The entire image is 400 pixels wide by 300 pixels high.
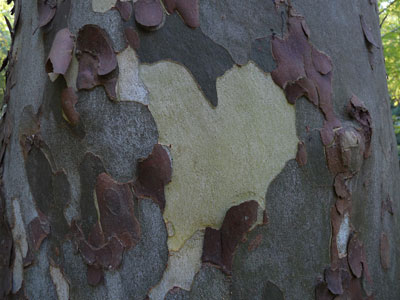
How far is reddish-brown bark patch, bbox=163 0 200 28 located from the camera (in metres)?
0.74

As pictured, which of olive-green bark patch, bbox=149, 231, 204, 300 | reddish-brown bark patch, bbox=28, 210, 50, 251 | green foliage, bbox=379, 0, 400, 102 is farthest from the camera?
green foliage, bbox=379, 0, 400, 102

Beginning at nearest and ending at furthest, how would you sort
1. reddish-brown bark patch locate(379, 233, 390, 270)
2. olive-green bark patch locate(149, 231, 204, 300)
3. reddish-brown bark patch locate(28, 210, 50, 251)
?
olive-green bark patch locate(149, 231, 204, 300) → reddish-brown bark patch locate(28, 210, 50, 251) → reddish-brown bark patch locate(379, 233, 390, 270)

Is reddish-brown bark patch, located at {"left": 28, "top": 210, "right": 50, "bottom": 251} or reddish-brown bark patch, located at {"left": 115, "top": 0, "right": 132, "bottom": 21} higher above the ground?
reddish-brown bark patch, located at {"left": 115, "top": 0, "right": 132, "bottom": 21}

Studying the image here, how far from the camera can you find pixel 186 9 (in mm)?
743

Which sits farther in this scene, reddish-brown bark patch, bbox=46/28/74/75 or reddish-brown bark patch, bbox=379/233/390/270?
reddish-brown bark patch, bbox=379/233/390/270

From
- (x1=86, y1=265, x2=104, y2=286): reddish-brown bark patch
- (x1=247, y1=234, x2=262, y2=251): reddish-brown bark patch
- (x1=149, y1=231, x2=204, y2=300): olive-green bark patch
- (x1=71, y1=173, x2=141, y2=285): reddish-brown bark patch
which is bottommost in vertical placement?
(x1=247, y1=234, x2=262, y2=251): reddish-brown bark patch

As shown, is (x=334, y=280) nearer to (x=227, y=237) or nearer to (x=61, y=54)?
(x=227, y=237)

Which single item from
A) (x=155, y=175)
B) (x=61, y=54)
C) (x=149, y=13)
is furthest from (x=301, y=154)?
(x=61, y=54)

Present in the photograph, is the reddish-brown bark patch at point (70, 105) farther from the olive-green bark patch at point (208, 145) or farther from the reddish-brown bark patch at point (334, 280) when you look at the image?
the reddish-brown bark patch at point (334, 280)

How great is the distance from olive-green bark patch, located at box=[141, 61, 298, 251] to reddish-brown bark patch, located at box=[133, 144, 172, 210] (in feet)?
0.04

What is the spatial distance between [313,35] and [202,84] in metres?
0.27

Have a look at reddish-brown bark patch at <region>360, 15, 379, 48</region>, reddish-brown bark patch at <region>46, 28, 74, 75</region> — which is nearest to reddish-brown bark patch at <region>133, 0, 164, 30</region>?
reddish-brown bark patch at <region>46, 28, 74, 75</region>

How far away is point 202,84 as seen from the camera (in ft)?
2.42

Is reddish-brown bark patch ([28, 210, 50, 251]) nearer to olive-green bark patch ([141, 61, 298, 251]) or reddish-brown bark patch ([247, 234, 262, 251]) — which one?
olive-green bark patch ([141, 61, 298, 251])
